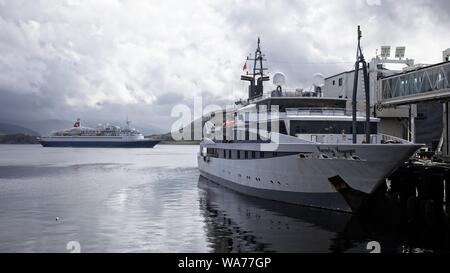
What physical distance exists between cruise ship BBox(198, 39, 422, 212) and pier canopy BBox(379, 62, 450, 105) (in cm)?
844

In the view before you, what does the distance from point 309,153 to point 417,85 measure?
67.0 feet

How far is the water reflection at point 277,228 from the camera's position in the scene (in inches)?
817

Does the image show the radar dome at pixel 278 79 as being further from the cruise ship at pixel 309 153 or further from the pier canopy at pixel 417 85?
the pier canopy at pixel 417 85

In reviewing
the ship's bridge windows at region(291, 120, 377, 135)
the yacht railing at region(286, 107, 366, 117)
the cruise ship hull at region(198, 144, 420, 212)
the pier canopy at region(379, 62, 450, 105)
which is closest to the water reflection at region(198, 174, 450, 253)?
the cruise ship hull at region(198, 144, 420, 212)

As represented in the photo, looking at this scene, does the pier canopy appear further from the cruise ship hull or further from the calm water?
the cruise ship hull

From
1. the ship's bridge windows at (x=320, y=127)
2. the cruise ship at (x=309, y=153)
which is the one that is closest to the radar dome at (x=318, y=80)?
the cruise ship at (x=309, y=153)

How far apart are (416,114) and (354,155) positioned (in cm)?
2663

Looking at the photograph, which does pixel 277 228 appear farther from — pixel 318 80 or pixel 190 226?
pixel 318 80

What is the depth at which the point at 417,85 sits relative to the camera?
41.9 m

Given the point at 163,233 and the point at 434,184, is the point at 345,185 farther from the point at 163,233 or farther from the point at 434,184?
the point at 163,233

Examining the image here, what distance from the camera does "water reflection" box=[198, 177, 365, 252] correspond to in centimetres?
2075

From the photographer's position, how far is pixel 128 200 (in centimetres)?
3716

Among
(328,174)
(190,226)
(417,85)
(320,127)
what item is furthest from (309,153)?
(417,85)
